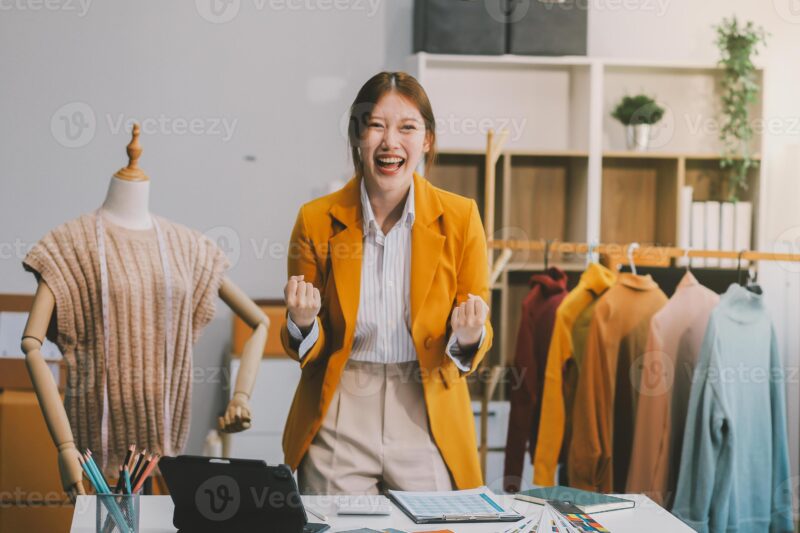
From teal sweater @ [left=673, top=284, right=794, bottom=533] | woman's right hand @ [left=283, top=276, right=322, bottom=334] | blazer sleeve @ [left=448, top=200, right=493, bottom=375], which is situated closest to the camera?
woman's right hand @ [left=283, top=276, right=322, bottom=334]

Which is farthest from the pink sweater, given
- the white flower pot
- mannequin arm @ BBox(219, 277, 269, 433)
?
the white flower pot

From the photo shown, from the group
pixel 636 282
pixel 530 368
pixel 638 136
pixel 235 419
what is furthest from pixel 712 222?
pixel 235 419

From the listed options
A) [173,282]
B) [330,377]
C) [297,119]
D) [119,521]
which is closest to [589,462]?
[330,377]

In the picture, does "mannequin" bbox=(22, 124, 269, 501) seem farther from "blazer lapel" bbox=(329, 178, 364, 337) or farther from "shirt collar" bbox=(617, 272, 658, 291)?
"shirt collar" bbox=(617, 272, 658, 291)

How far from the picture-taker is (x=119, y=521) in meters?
1.62

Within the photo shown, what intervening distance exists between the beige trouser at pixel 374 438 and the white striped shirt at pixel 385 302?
1.8 inches

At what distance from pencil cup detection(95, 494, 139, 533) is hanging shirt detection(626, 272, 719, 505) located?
1797 mm

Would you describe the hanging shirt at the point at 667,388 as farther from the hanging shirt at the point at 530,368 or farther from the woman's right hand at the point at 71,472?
the woman's right hand at the point at 71,472

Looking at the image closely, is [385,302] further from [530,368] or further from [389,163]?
[530,368]

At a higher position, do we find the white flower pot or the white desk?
the white flower pot

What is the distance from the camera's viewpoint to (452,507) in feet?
6.26

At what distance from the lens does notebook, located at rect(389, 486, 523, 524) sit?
6.02 feet

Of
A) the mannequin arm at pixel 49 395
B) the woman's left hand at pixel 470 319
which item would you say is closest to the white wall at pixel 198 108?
the mannequin arm at pixel 49 395

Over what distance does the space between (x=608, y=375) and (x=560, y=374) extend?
175 mm
